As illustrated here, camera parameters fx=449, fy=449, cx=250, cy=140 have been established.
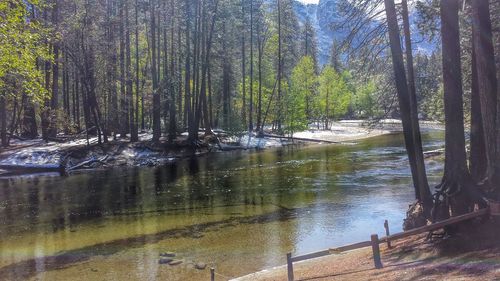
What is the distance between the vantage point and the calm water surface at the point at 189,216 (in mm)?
12857

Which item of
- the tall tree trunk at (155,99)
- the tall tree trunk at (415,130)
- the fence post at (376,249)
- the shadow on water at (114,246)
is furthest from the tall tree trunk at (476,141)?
the tall tree trunk at (155,99)

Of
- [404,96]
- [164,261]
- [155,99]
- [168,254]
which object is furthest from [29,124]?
[404,96]

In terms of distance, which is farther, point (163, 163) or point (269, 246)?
point (163, 163)

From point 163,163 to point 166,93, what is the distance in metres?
9.27

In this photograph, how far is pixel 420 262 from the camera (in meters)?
9.41

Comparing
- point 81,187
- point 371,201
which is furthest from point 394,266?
point 81,187

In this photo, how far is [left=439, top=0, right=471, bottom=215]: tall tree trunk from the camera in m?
10.2

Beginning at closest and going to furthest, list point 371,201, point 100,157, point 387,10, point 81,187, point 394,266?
point 394,266, point 387,10, point 371,201, point 81,187, point 100,157

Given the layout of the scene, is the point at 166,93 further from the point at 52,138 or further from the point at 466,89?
the point at 466,89

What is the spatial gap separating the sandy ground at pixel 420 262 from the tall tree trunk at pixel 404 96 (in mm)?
1647

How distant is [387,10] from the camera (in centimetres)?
1295

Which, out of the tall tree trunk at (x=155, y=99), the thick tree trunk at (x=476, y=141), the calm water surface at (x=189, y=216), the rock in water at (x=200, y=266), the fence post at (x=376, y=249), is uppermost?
the tall tree trunk at (x=155, y=99)

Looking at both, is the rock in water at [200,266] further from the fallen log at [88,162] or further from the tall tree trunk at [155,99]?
the tall tree trunk at [155,99]

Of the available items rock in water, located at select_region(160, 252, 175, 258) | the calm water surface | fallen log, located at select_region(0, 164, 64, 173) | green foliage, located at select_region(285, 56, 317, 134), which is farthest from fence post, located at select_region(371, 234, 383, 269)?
green foliage, located at select_region(285, 56, 317, 134)
